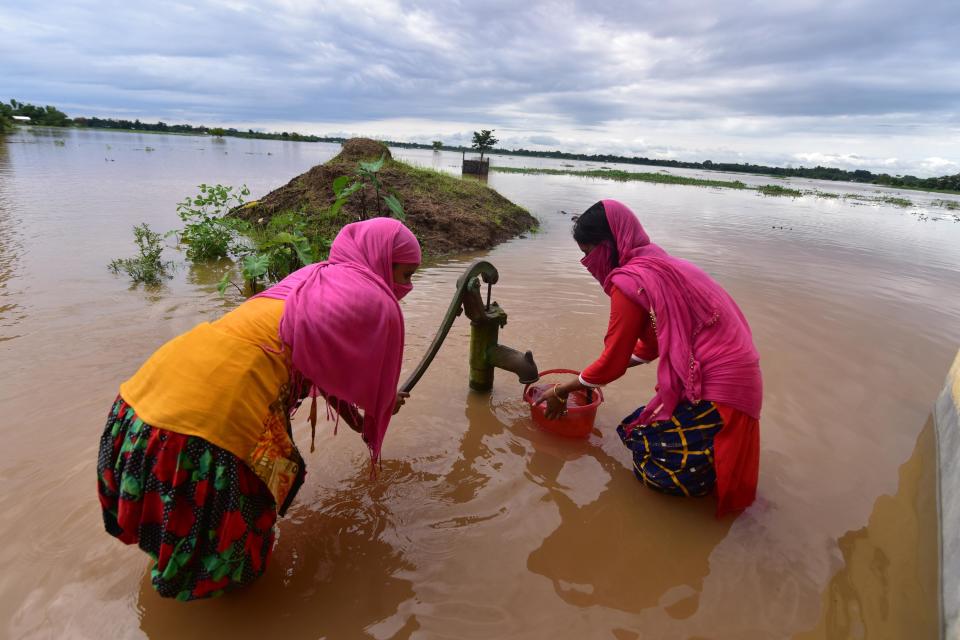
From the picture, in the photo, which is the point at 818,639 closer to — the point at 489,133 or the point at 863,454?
the point at 863,454

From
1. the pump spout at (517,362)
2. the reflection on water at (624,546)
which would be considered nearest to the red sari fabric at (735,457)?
the reflection on water at (624,546)

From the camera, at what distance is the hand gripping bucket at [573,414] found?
2.94 m

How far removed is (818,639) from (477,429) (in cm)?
196

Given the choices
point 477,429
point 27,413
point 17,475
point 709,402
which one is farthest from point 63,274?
point 709,402

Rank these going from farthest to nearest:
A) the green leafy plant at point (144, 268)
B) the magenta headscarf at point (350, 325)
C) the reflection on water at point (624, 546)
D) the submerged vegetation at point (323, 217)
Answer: the submerged vegetation at point (323, 217) → the green leafy plant at point (144, 268) → the reflection on water at point (624, 546) → the magenta headscarf at point (350, 325)

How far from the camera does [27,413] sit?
9.65 ft

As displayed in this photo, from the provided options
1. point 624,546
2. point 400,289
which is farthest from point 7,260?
point 624,546

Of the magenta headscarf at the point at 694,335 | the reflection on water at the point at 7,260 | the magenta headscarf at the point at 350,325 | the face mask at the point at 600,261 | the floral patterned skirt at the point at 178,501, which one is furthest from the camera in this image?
the reflection on water at the point at 7,260

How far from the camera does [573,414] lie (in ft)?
9.63

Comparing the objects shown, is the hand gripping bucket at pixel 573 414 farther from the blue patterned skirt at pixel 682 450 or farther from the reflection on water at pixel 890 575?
the reflection on water at pixel 890 575

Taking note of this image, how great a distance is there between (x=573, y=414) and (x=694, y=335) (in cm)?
93

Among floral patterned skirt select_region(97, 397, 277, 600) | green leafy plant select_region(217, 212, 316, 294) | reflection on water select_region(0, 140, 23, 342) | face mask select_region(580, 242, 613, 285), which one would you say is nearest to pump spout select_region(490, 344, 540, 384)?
face mask select_region(580, 242, 613, 285)

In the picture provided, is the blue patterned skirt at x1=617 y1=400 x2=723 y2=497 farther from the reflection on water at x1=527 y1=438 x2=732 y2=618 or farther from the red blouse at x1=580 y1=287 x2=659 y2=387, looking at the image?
the red blouse at x1=580 y1=287 x2=659 y2=387

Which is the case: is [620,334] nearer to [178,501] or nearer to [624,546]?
[624,546]
